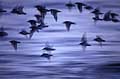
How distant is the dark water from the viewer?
115 cm

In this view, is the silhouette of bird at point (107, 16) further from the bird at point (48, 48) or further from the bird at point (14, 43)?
the bird at point (14, 43)

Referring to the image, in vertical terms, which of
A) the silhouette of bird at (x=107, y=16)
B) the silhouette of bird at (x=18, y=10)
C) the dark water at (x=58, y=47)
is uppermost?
the silhouette of bird at (x=18, y=10)

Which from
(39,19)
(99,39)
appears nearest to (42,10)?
(39,19)

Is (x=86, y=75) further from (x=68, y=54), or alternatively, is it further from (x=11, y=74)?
(x=11, y=74)

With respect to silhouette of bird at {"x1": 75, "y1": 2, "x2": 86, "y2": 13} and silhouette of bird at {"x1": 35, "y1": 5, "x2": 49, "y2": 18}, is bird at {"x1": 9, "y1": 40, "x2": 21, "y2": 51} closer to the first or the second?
silhouette of bird at {"x1": 35, "y1": 5, "x2": 49, "y2": 18}

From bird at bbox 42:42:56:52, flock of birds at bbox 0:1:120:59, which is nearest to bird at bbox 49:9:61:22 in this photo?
flock of birds at bbox 0:1:120:59

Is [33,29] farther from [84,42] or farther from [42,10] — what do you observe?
[84,42]

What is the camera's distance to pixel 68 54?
1162 millimetres

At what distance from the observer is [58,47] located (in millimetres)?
1157

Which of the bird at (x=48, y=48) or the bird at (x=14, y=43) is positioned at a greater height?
the bird at (x=14, y=43)

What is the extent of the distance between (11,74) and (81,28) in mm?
398

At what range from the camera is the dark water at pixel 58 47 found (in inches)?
45.1

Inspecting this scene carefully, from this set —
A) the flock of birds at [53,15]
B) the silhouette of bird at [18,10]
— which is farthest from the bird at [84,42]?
the silhouette of bird at [18,10]

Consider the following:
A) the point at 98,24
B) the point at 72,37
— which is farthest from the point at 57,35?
the point at 98,24
